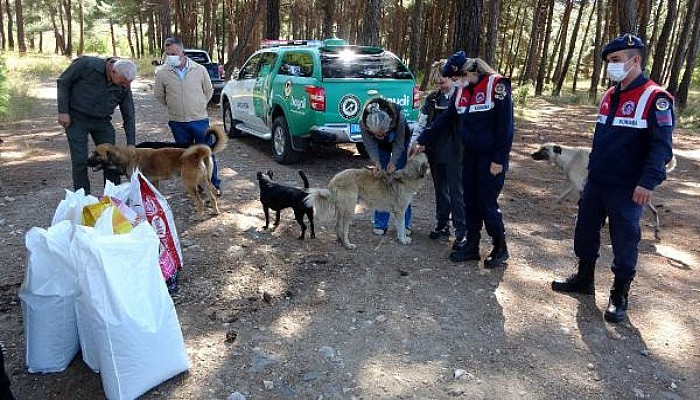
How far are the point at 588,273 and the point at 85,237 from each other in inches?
155

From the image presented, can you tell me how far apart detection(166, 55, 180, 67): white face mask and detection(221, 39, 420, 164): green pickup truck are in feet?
7.26

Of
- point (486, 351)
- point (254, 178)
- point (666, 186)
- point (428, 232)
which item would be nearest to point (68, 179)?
point (254, 178)

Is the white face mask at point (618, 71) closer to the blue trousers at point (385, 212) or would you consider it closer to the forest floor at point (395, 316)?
the forest floor at point (395, 316)

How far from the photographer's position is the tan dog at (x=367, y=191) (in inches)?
207

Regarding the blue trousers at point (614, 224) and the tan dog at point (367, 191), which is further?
the tan dog at point (367, 191)

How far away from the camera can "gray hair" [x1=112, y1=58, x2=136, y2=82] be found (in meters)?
4.93

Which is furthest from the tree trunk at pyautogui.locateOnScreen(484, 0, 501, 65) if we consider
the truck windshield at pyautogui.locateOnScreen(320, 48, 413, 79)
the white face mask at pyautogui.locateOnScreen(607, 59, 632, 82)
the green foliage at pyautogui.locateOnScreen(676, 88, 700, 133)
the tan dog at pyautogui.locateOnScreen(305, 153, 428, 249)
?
the white face mask at pyautogui.locateOnScreen(607, 59, 632, 82)

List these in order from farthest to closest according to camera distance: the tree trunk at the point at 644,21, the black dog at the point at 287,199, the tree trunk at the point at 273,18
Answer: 1. the tree trunk at the point at 644,21
2. the tree trunk at the point at 273,18
3. the black dog at the point at 287,199

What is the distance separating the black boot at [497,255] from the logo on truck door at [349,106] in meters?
3.64

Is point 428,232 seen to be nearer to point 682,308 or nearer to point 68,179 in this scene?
point 682,308

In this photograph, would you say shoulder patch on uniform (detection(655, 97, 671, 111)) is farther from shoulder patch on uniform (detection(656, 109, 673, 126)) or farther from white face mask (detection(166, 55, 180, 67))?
white face mask (detection(166, 55, 180, 67))

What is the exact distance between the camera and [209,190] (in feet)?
20.1

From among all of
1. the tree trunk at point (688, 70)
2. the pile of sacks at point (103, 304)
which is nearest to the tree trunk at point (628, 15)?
the tree trunk at point (688, 70)

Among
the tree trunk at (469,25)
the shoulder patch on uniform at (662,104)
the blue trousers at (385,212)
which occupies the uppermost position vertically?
the tree trunk at (469,25)
